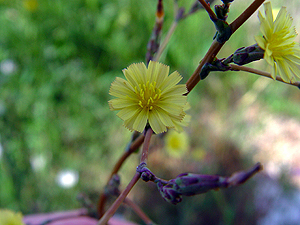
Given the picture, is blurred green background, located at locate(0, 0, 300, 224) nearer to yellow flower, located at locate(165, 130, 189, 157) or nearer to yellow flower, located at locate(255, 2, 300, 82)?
yellow flower, located at locate(165, 130, 189, 157)

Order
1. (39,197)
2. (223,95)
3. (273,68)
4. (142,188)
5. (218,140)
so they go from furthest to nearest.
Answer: (223,95), (218,140), (142,188), (39,197), (273,68)

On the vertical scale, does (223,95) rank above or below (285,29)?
above

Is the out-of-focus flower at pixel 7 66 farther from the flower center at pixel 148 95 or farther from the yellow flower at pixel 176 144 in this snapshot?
the flower center at pixel 148 95

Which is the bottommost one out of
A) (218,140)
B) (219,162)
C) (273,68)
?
(273,68)

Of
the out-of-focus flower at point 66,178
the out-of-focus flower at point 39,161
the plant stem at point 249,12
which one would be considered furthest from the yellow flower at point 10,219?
the out-of-focus flower at point 39,161

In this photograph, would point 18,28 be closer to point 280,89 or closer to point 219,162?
point 219,162

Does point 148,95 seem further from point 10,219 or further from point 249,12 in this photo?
point 10,219

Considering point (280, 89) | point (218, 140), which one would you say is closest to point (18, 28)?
point (218, 140)
